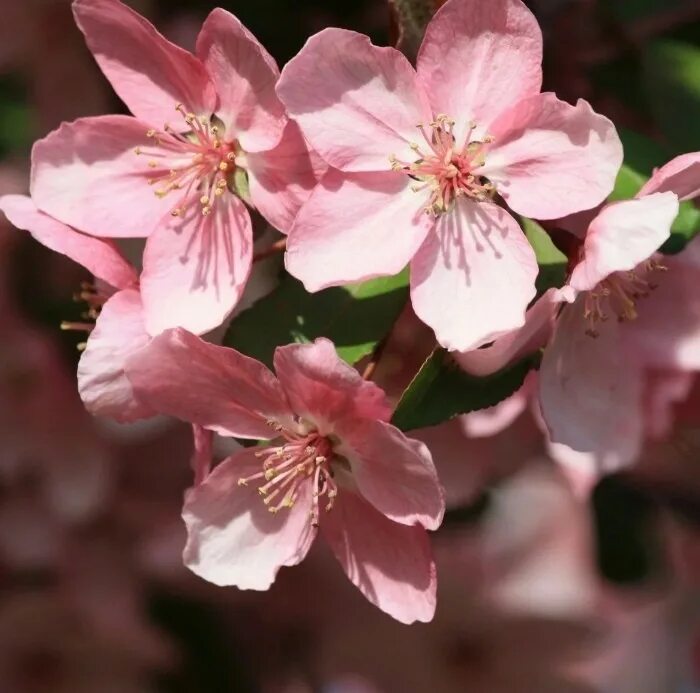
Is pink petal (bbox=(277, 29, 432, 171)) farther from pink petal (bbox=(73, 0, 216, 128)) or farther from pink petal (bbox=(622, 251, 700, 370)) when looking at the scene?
pink petal (bbox=(622, 251, 700, 370))

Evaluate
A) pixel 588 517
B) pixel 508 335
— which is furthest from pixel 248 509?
pixel 588 517

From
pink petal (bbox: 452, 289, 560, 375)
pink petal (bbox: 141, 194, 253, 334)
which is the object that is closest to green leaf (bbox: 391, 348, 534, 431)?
pink petal (bbox: 452, 289, 560, 375)

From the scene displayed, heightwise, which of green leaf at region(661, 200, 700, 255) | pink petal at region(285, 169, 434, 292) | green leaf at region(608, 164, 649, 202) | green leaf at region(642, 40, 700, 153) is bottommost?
green leaf at region(642, 40, 700, 153)

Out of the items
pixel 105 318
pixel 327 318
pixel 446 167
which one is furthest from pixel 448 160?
pixel 105 318

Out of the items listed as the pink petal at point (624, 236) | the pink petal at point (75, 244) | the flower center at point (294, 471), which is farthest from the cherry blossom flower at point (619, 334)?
the pink petal at point (75, 244)

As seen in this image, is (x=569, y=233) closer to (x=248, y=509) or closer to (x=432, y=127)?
(x=432, y=127)

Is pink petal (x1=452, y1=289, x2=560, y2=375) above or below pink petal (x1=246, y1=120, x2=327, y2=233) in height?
below

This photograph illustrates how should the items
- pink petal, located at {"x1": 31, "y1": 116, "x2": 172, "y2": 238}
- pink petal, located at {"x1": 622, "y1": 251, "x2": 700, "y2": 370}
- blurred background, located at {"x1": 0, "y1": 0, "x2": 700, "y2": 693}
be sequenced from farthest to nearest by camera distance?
blurred background, located at {"x1": 0, "y1": 0, "x2": 700, "y2": 693} < pink petal, located at {"x1": 622, "y1": 251, "x2": 700, "y2": 370} < pink petal, located at {"x1": 31, "y1": 116, "x2": 172, "y2": 238}
